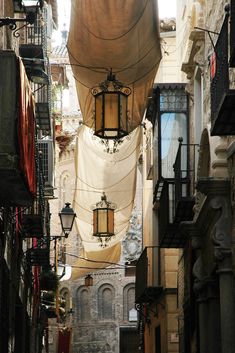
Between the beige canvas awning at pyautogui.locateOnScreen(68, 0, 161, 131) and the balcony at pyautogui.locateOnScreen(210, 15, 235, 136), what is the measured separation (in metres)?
2.61

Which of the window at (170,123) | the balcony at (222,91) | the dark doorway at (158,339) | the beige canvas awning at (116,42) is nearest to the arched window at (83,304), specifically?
the dark doorway at (158,339)

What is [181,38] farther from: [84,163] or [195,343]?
[195,343]

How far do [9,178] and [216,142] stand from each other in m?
4.59

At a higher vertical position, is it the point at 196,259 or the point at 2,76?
the point at 2,76

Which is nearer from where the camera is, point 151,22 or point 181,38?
point 151,22

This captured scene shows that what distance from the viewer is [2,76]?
11.2 m

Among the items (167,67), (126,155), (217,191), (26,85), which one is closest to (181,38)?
(126,155)

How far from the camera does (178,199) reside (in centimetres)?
1714

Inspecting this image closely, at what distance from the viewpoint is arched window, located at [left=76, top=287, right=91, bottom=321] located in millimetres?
58281

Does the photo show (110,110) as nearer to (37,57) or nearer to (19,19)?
(37,57)

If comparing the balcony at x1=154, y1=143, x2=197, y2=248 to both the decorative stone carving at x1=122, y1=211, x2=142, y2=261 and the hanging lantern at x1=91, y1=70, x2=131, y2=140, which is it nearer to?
the hanging lantern at x1=91, y1=70, x2=131, y2=140

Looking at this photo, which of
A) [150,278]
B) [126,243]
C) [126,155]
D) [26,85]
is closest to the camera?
[26,85]

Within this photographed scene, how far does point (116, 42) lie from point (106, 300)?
45023mm

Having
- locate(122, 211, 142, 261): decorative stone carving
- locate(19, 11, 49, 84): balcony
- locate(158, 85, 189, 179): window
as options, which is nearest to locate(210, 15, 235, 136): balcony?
locate(19, 11, 49, 84): balcony
